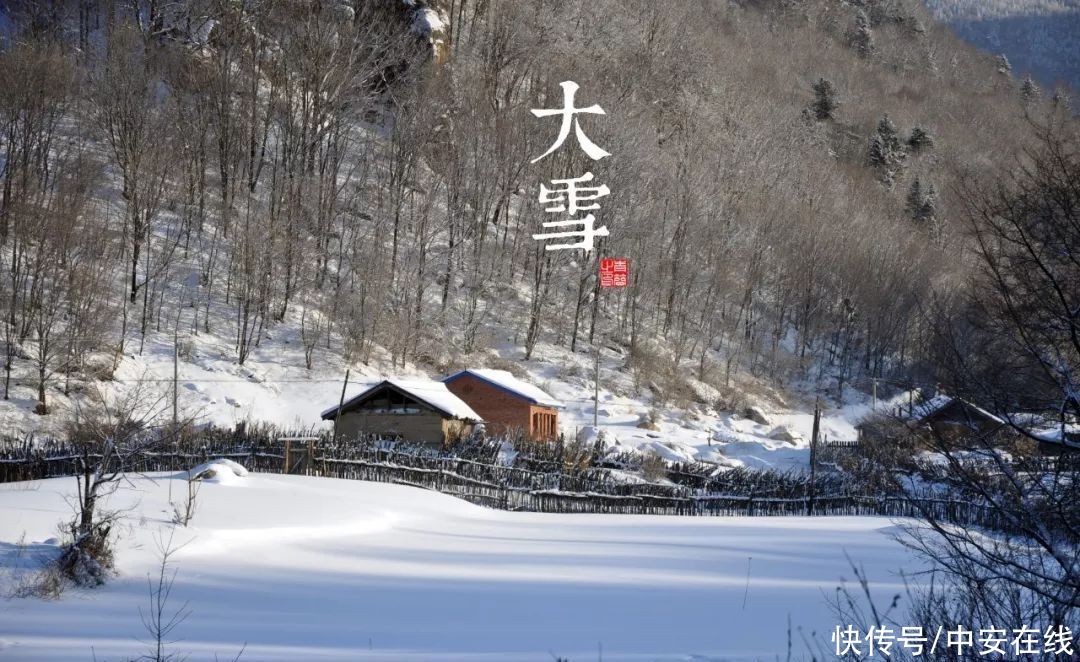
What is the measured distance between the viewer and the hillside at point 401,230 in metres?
33.3

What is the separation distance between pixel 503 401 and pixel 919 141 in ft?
275

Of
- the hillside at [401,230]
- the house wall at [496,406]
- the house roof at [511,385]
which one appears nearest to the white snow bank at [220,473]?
the hillside at [401,230]

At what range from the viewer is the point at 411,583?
12250 millimetres

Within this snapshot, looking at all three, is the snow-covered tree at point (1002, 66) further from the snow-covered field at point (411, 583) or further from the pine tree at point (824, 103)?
the snow-covered field at point (411, 583)

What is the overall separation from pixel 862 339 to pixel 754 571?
2046 inches

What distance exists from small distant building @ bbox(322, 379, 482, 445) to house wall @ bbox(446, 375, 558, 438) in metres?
4.06

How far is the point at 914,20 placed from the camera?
6048 inches

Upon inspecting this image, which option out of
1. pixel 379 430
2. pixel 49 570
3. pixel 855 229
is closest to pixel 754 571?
pixel 49 570

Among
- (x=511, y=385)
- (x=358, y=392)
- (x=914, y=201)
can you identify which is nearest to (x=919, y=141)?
(x=914, y=201)

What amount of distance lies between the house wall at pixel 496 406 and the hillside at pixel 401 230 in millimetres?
3949

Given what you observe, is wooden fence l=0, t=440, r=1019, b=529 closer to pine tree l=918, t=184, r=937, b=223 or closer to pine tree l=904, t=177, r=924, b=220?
pine tree l=918, t=184, r=937, b=223

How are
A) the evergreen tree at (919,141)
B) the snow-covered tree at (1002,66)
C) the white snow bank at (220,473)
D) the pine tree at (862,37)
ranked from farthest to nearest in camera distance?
the snow-covered tree at (1002,66) → the pine tree at (862,37) → the evergreen tree at (919,141) → the white snow bank at (220,473)

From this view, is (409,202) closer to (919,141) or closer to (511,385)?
(511,385)

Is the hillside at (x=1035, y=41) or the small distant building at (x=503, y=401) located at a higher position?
the hillside at (x=1035, y=41)
